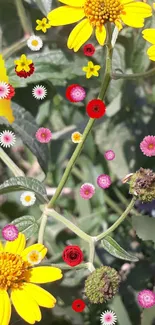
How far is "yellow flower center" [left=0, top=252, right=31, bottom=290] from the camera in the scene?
2.19 ft

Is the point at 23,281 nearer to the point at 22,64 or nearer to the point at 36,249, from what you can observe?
the point at 36,249

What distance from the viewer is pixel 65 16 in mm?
714

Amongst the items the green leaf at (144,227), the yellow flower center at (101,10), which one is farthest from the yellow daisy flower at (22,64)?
the green leaf at (144,227)

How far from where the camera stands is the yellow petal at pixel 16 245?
71 cm

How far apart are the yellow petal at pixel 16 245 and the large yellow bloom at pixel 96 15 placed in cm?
21

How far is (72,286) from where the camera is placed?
3.08ft

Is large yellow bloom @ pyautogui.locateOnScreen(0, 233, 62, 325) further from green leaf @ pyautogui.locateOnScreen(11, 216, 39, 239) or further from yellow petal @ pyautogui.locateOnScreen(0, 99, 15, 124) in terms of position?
yellow petal @ pyautogui.locateOnScreen(0, 99, 15, 124)

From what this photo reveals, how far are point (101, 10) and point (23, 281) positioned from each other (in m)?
0.29

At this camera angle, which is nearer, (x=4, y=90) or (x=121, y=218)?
(x=121, y=218)

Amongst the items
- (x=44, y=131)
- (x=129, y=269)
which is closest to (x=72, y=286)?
(x=129, y=269)

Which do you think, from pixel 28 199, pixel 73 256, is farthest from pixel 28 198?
pixel 73 256

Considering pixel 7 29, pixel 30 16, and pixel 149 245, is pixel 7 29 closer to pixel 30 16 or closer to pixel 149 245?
pixel 30 16

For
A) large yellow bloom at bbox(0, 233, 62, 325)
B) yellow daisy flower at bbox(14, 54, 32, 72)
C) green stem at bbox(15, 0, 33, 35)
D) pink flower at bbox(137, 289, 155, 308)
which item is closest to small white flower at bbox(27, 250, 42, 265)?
large yellow bloom at bbox(0, 233, 62, 325)

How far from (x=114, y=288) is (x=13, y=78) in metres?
0.37
